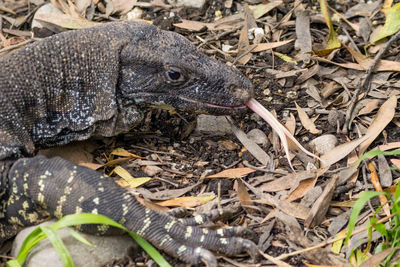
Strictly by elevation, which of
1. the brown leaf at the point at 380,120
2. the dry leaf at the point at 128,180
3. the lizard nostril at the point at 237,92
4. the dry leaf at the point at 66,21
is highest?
the lizard nostril at the point at 237,92

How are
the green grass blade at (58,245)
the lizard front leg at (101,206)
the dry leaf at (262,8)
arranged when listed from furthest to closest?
the dry leaf at (262,8)
the lizard front leg at (101,206)
the green grass blade at (58,245)

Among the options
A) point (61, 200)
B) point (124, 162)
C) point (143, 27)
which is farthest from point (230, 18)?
point (61, 200)

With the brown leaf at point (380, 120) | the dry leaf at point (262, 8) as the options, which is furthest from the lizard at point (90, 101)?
the dry leaf at point (262, 8)

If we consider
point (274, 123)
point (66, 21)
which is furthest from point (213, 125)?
point (66, 21)

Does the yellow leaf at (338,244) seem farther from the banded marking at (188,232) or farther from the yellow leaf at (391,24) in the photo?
the yellow leaf at (391,24)

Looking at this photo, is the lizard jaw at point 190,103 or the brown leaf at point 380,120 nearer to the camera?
the lizard jaw at point 190,103

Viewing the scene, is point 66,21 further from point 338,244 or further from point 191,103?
point 338,244

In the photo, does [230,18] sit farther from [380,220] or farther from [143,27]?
[380,220]
